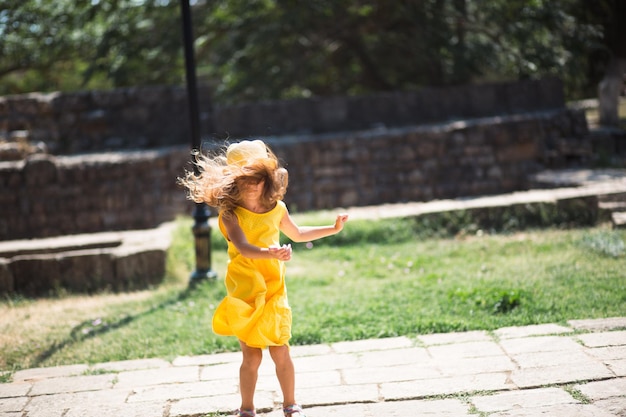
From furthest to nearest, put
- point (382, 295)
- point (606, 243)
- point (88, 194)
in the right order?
point (88, 194), point (606, 243), point (382, 295)

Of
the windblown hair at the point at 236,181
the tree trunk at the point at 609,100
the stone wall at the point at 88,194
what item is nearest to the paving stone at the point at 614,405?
the windblown hair at the point at 236,181

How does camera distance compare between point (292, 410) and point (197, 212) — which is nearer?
point (292, 410)

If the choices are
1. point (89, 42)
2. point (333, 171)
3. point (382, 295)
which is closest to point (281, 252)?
point (382, 295)

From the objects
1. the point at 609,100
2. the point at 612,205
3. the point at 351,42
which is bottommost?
the point at 612,205

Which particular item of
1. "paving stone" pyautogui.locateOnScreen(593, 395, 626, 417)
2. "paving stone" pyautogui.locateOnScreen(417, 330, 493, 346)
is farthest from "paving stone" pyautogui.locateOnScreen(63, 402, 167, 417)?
"paving stone" pyautogui.locateOnScreen(593, 395, 626, 417)

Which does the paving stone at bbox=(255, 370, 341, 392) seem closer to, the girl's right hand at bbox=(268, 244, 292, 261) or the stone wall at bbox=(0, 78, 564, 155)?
the girl's right hand at bbox=(268, 244, 292, 261)

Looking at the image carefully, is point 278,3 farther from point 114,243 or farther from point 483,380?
point 483,380

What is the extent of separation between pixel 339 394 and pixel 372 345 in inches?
29.4

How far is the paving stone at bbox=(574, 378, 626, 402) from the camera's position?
3148mm

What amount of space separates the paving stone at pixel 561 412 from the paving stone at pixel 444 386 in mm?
286

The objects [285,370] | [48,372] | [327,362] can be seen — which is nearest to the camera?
[285,370]

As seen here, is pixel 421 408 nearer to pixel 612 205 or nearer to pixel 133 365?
pixel 133 365

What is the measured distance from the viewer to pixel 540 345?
12.7 ft

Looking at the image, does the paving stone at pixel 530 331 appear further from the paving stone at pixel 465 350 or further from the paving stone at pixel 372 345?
the paving stone at pixel 372 345
